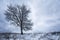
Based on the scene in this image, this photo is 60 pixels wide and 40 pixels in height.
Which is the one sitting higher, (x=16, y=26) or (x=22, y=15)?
(x=22, y=15)

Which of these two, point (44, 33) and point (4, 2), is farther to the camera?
point (4, 2)

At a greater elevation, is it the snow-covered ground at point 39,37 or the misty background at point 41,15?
the misty background at point 41,15

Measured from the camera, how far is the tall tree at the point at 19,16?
10.9 feet

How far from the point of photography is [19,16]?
3.51 meters

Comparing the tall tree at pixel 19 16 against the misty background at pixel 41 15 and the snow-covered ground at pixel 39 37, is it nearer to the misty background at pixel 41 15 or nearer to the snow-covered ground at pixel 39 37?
the misty background at pixel 41 15

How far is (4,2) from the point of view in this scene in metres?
3.25

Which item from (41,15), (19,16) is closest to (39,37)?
(41,15)

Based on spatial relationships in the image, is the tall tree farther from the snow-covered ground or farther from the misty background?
the snow-covered ground

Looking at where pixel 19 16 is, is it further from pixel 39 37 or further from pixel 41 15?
pixel 39 37

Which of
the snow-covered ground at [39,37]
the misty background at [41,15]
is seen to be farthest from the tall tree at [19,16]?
the snow-covered ground at [39,37]

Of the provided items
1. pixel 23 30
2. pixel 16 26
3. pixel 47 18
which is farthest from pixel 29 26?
pixel 47 18

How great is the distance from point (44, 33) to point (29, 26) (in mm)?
666

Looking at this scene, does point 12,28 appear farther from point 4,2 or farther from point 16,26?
point 4,2

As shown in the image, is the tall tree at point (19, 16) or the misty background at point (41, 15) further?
the tall tree at point (19, 16)
